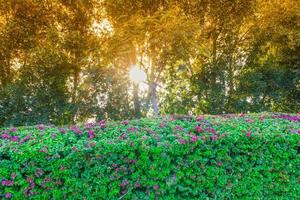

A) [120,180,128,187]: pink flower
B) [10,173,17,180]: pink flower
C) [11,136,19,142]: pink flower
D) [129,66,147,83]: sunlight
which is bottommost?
[120,180,128,187]: pink flower

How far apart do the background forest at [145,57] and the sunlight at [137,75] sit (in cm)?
9

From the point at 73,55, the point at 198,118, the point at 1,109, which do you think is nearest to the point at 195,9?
the point at 73,55

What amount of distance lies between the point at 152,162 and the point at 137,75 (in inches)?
215

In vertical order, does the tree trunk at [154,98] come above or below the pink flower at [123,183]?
Result: above

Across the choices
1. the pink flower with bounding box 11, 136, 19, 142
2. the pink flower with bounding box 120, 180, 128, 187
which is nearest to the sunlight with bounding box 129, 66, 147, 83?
the pink flower with bounding box 11, 136, 19, 142

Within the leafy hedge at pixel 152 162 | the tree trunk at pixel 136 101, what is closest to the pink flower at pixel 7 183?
the leafy hedge at pixel 152 162

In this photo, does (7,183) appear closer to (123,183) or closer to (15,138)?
(15,138)

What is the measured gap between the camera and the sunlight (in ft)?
25.8

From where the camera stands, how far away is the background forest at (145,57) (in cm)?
703

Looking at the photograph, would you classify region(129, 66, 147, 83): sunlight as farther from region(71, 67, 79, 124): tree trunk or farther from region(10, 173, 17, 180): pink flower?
region(10, 173, 17, 180): pink flower

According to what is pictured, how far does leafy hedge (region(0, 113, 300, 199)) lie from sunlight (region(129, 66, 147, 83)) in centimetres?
459

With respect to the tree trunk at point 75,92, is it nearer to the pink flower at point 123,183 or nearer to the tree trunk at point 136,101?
the tree trunk at point 136,101

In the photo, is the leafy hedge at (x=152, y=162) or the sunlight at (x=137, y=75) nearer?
the leafy hedge at (x=152, y=162)

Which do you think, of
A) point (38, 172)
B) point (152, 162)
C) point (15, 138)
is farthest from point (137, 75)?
point (38, 172)
